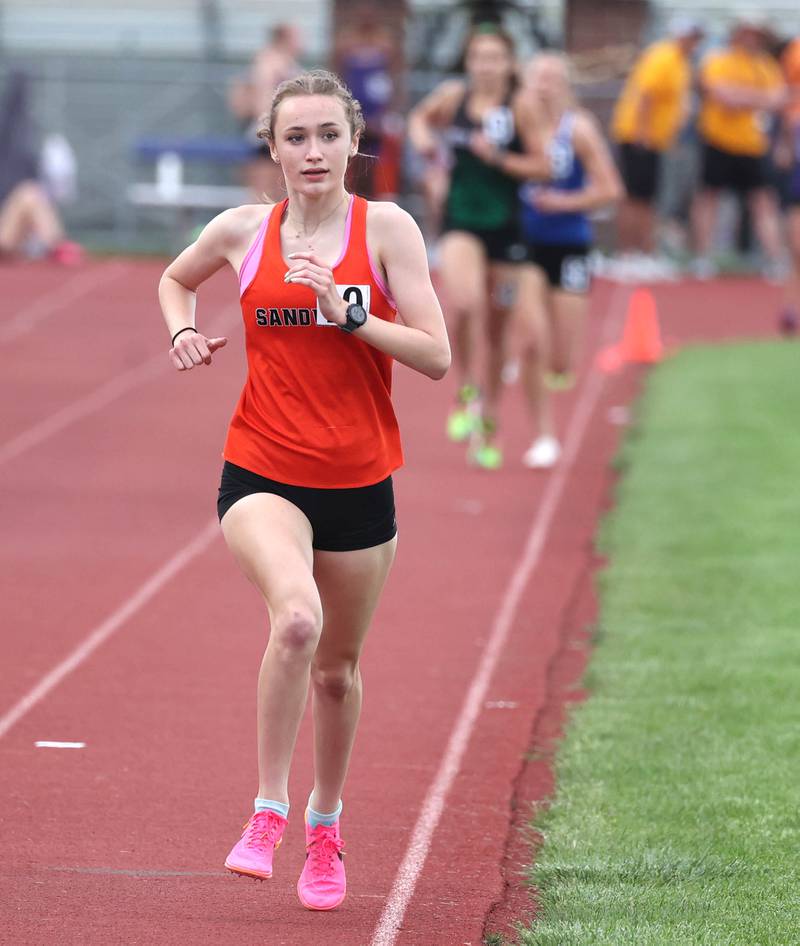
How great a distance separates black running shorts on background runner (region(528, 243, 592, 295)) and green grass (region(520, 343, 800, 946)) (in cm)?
121

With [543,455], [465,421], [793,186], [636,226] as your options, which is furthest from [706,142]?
[543,455]

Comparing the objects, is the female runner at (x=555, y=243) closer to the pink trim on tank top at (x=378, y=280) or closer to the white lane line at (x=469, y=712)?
the white lane line at (x=469, y=712)

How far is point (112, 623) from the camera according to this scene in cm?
795

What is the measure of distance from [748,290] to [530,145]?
1069 cm

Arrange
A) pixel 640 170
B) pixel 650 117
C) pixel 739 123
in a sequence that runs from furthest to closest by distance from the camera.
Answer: pixel 640 170
pixel 739 123
pixel 650 117

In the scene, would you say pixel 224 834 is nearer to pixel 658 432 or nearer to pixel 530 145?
pixel 530 145

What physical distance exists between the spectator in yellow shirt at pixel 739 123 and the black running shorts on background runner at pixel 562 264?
9.41 metres

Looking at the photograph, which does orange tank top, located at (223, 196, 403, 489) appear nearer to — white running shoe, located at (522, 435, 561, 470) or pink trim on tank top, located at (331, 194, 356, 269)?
pink trim on tank top, located at (331, 194, 356, 269)

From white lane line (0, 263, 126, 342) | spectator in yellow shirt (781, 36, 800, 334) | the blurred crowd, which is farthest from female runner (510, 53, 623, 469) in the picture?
the blurred crowd

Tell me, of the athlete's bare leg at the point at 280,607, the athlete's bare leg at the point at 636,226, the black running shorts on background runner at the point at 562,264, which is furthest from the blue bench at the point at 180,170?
the athlete's bare leg at the point at 280,607

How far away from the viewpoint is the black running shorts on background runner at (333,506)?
15.1ft

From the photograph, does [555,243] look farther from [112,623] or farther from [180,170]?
[180,170]

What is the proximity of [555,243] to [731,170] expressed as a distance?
382 inches

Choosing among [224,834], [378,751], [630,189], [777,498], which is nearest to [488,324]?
[777,498]
